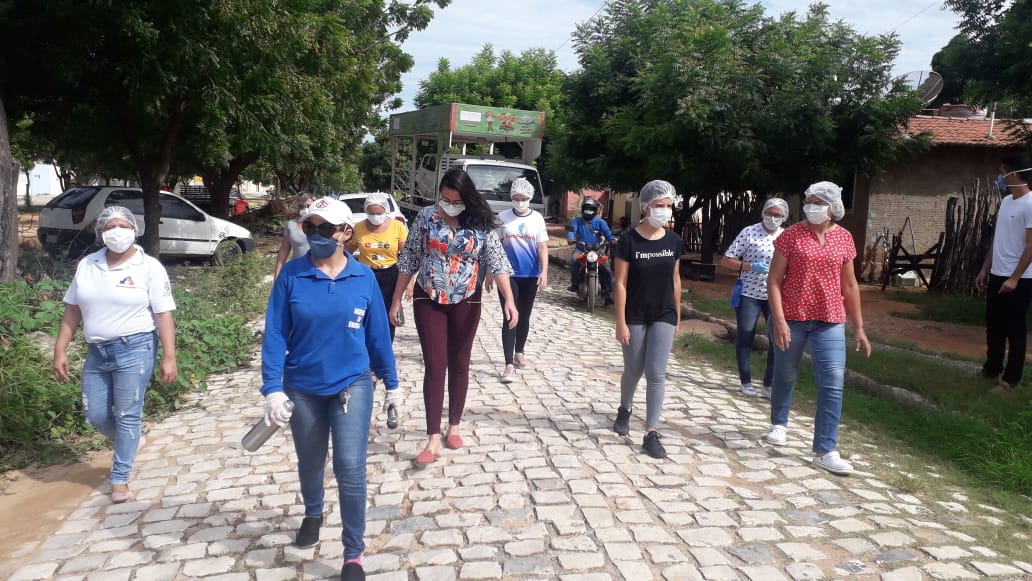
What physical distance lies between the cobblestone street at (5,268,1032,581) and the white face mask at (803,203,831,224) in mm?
1591

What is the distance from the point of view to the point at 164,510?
457 centimetres

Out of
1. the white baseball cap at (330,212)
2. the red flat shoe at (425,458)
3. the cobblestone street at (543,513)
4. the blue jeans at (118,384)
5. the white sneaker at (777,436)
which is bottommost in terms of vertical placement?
the cobblestone street at (543,513)

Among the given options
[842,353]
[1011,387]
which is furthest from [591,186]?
[842,353]

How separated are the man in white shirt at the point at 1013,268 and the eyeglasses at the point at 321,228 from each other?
547 cm

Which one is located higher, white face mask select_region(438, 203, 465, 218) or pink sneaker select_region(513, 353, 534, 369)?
white face mask select_region(438, 203, 465, 218)

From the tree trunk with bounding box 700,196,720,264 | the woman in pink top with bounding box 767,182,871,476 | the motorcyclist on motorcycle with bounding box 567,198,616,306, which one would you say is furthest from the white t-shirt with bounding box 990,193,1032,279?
the tree trunk with bounding box 700,196,720,264

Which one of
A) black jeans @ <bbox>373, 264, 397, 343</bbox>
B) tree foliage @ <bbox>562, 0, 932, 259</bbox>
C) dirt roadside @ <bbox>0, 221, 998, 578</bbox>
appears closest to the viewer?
dirt roadside @ <bbox>0, 221, 998, 578</bbox>

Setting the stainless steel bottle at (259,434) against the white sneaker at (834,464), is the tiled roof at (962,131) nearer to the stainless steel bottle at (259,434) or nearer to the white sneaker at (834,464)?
the white sneaker at (834,464)

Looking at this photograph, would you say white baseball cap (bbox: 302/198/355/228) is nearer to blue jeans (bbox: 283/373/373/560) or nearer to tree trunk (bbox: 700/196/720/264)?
blue jeans (bbox: 283/373/373/560)

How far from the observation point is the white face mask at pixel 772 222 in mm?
7012

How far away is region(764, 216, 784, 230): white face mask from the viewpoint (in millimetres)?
7012

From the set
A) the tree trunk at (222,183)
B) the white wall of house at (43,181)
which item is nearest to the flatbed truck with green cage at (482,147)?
the tree trunk at (222,183)

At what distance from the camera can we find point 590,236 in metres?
12.3

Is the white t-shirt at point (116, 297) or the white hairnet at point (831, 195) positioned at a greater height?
the white hairnet at point (831, 195)
